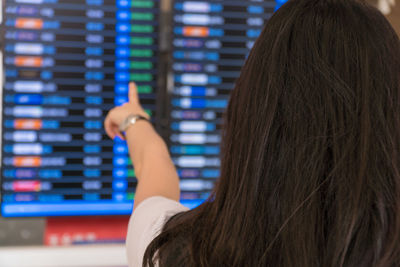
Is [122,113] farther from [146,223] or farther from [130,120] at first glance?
[146,223]

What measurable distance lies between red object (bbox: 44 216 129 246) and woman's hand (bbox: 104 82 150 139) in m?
0.29

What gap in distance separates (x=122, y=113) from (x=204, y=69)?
12.0 inches

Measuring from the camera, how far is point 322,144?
0.65 meters

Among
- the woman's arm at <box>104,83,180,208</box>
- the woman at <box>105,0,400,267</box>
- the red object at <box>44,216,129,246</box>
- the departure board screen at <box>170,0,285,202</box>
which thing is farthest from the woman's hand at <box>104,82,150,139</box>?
the woman at <box>105,0,400,267</box>

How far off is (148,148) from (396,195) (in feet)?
2.03

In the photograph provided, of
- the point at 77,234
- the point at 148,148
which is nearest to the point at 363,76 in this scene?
the point at 148,148

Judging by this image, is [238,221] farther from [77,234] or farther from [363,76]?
[77,234]

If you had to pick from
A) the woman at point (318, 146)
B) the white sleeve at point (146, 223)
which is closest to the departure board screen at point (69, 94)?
the white sleeve at point (146, 223)

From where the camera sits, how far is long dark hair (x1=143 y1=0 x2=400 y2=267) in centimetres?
65

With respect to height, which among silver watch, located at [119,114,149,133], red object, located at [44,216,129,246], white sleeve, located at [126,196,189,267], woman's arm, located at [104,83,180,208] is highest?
silver watch, located at [119,114,149,133]

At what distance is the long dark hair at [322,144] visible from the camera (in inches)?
25.5

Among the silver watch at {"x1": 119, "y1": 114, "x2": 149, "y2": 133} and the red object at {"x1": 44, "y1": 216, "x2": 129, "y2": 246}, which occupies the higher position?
the silver watch at {"x1": 119, "y1": 114, "x2": 149, "y2": 133}

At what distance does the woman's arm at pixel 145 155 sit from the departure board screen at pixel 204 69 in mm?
164

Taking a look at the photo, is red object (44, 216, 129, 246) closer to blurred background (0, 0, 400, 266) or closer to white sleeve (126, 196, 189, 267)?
blurred background (0, 0, 400, 266)
